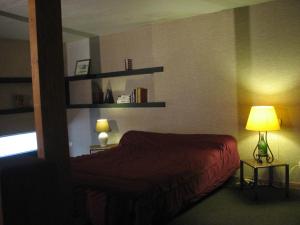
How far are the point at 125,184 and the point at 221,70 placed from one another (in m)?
2.17

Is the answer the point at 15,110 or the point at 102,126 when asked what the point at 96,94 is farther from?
the point at 15,110

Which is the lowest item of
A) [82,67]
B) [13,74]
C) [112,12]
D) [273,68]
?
[273,68]

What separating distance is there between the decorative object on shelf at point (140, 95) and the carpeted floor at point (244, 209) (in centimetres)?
177

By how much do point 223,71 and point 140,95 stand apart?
1.29m

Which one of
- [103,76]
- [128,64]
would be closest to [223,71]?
[128,64]

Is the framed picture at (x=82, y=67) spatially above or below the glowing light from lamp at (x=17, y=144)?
above

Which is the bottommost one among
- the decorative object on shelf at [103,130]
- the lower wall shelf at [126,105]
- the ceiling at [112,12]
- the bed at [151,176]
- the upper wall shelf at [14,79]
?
the bed at [151,176]

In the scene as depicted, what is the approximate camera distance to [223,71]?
388 cm

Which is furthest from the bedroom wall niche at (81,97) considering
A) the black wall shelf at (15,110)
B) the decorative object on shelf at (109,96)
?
the black wall shelf at (15,110)

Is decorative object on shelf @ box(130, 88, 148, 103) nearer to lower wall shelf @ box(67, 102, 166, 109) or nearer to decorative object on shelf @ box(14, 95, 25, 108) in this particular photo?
lower wall shelf @ box(67, 102, 166, 109)

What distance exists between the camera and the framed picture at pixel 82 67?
204 inches

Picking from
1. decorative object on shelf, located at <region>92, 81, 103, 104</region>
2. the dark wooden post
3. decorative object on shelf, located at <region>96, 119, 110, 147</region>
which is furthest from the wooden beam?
decorative object on shelf, located at <region>92, 81, 103, 104</region>

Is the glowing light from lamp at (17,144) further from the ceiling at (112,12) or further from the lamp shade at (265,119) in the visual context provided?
the lamp shade at (265,119)

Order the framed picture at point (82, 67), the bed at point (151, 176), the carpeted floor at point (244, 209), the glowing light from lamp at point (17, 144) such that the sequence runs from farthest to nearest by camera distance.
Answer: the framed picture at point (82, 67) < the carpeted floor at point (244, 209) < the bed at point (151, 176) < the glowing light from lamp at point (17, 144)
